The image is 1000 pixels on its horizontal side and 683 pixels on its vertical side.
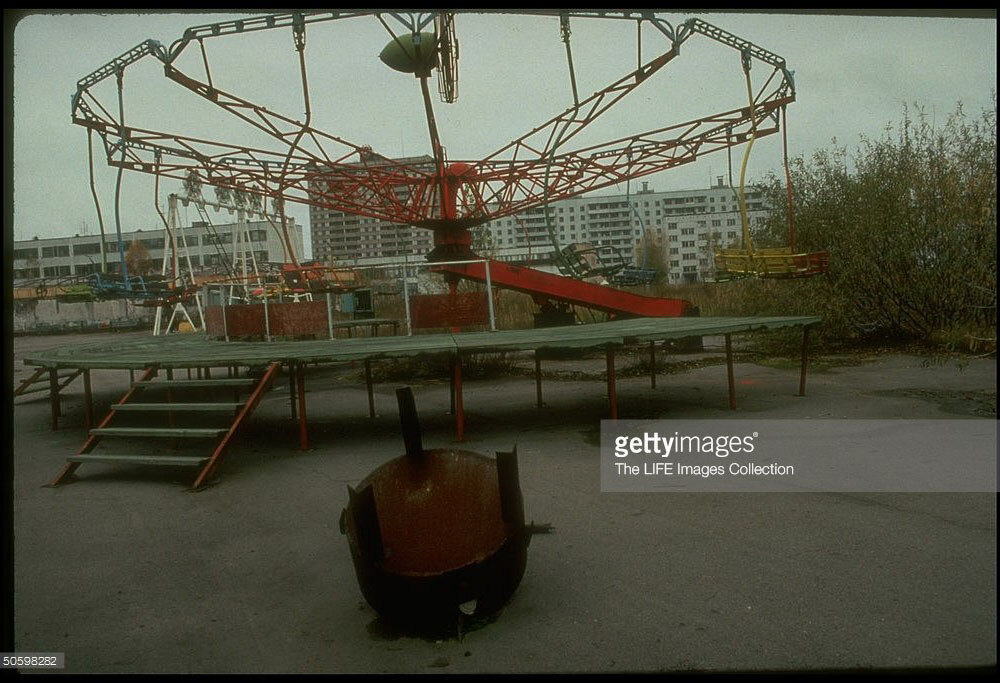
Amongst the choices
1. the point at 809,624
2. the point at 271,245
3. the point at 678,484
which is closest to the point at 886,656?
the point at 809,624

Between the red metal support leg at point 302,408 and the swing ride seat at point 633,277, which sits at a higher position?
the swing ride seat at point 633,277

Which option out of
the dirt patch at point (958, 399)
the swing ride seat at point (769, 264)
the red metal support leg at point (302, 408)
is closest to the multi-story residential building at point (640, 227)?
the swing ride seat at point (769, 264)

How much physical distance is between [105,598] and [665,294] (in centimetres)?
837

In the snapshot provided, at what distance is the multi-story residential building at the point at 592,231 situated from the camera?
8.05 metres

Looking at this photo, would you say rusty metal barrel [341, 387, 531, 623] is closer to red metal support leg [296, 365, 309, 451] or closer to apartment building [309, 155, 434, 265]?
red metal support leg [296, 365, 309, 451]

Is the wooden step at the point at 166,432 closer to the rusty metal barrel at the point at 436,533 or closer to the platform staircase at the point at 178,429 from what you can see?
the platform staircase at the point at 178,429

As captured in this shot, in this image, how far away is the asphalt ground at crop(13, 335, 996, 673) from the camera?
7.16ft

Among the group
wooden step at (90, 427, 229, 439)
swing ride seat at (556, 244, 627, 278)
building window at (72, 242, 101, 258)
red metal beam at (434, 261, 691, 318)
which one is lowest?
wooden step at (90, 427, 229, 439)

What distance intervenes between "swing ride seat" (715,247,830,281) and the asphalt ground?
1.44 meters

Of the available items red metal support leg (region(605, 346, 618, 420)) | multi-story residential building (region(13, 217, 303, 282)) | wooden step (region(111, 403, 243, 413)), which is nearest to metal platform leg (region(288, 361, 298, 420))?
wooden step (region(111, 403, 243, 413))

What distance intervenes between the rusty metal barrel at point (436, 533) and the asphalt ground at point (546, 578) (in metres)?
0.18

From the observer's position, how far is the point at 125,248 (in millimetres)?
5590

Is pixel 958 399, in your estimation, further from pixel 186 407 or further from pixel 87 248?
pixel 87 248

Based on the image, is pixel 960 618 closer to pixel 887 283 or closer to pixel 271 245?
pixel 887 283
